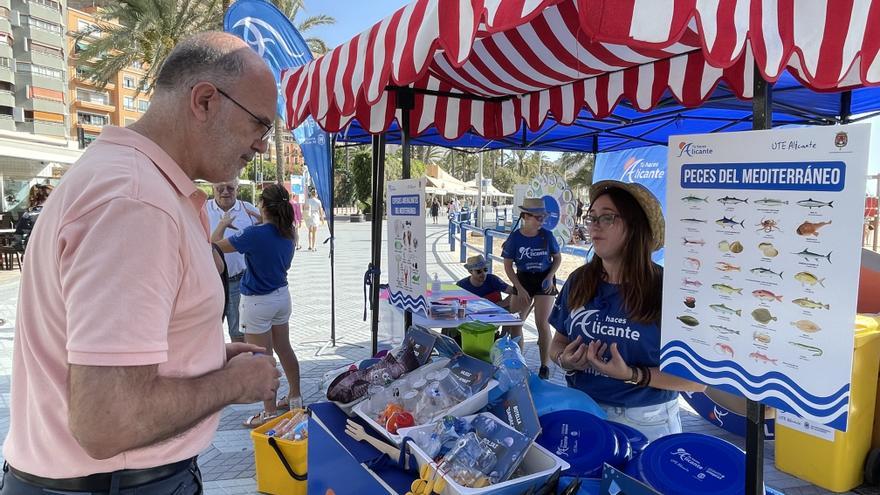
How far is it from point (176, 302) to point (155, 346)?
0.16 meters

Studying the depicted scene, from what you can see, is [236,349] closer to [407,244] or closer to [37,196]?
[407,244]

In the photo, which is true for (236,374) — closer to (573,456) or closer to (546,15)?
(573,456)

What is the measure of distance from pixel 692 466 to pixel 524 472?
49 centimetres

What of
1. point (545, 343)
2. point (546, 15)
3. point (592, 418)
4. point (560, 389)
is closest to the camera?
point (592, 418)

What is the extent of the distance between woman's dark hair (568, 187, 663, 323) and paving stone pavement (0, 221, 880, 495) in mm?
2062

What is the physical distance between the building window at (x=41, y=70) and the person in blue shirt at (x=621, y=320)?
55.9 meters

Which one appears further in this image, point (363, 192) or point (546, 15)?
point (363, 192)

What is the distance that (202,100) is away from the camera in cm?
120

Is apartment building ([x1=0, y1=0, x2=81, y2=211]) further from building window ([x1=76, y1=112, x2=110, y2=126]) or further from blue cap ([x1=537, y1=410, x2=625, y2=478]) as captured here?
blue cap ([x1=537, y1=410, x2=625, y2=478])

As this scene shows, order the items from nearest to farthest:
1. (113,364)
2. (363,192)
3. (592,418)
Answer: (113,364) → (592,418) → (363,192)

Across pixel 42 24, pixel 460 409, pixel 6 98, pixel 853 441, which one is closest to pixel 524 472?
pixel 460 409

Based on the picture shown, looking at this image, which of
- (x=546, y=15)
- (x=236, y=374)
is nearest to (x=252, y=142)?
(x=236, y=374)

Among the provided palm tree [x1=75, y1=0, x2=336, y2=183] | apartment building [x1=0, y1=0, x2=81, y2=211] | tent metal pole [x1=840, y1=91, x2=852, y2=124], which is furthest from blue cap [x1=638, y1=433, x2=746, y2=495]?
apartment building [x1=0, y1=0, x2=81, y2=211]

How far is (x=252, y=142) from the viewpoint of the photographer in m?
1.30
